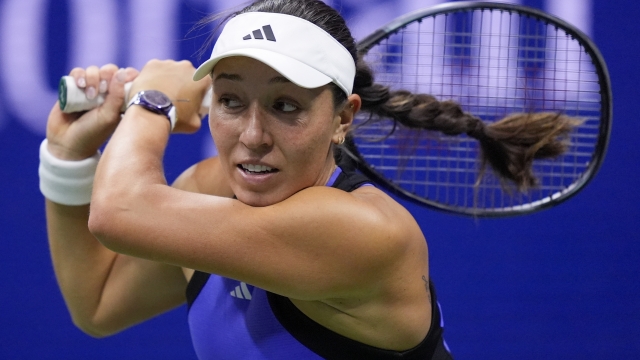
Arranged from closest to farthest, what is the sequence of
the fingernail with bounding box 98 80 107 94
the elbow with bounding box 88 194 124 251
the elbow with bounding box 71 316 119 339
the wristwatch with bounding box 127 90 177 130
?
the elbow with bounding box 88 194 124 251, the wristwatch with bounding box 127 90 177 130, the fingernail with bounding box 98 80 107 94, the elbow with bounding box 71 316 119 339

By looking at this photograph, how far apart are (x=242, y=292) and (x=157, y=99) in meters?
0.31

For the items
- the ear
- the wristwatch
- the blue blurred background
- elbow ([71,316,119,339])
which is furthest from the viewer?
the blue blurred background

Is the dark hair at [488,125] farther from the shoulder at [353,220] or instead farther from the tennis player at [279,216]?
the shoulder at [353,220]

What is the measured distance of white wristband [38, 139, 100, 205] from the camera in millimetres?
1292

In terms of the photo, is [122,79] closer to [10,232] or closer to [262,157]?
[262,157]

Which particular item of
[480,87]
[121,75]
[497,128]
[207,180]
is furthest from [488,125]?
[121,75]

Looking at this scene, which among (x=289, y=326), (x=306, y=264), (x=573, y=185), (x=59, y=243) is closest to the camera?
(x=306, y=264)

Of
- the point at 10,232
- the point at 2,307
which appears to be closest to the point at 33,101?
the point at 10,232

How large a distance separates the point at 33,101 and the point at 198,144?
0.45 meters

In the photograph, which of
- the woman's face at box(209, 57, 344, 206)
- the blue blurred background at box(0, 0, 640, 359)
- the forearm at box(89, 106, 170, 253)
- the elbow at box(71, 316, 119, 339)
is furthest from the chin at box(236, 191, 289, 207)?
the blue blurred background at box(0, 0, 640, 359)

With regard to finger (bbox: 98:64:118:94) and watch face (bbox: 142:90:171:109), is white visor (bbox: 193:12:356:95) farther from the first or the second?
finger (bbox: 98:64:118:94)

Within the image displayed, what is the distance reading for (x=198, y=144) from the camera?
2.23 metres

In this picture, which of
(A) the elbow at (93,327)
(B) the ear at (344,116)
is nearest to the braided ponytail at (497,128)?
(B) the ear at (344,116)

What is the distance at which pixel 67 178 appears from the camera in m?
1.29
